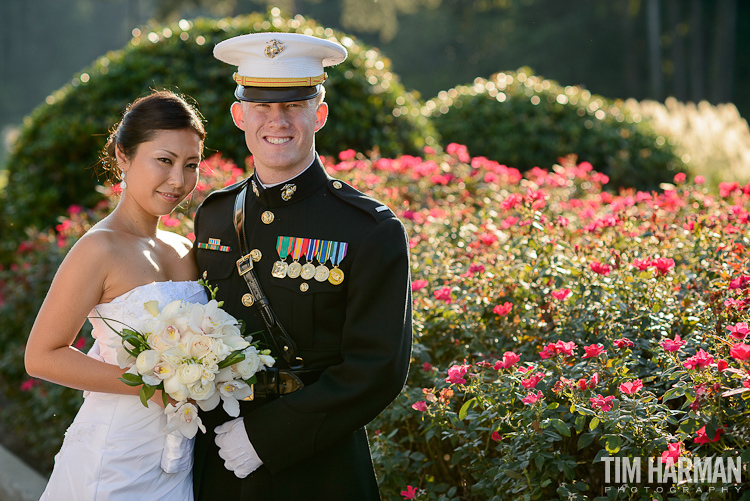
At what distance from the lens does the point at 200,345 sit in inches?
75.3

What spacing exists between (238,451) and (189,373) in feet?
1.13

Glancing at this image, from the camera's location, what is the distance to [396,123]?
6109 millimetres

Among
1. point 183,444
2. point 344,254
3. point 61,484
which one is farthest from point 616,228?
point 61,484

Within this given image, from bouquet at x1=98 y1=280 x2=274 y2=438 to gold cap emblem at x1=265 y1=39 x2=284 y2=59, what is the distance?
80 cm

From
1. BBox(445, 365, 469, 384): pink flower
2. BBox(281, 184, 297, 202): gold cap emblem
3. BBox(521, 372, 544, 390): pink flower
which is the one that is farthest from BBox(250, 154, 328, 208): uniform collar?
BBox(521, 372, 544, 390): pink flower

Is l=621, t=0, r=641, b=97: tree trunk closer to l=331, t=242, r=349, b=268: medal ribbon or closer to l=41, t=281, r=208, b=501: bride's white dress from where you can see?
l=331, t=242, r=349, b=268: medal ribbon

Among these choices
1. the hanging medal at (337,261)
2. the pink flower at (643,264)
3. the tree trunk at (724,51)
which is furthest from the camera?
the tree trunk at (724,51)

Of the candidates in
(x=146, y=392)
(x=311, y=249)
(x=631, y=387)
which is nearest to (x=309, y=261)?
(x=311, y=249)

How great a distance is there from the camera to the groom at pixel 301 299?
205 cm

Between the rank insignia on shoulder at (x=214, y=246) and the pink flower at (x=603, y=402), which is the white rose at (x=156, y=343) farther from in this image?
the pink flower at (x=603, y=402)

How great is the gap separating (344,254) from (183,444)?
2.62 feet

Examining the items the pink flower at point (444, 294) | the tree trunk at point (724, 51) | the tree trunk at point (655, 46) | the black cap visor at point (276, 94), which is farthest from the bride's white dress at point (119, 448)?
the tree trunk at point (724, 51)

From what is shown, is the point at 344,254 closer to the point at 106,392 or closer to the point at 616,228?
the point at 106,392

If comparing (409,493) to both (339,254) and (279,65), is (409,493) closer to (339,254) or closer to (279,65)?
(339,254)
